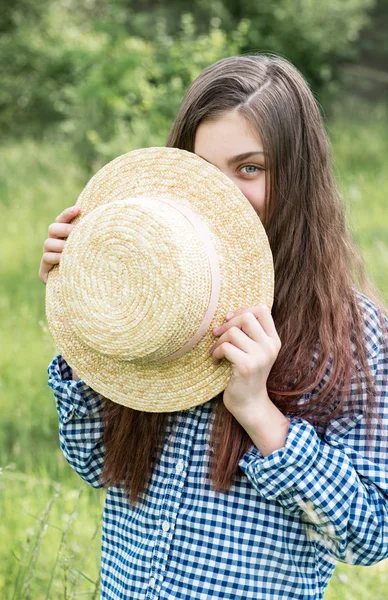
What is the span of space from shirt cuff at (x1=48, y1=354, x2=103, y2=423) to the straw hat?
78 millimetres

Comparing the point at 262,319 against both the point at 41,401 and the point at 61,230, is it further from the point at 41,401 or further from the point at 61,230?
the point at 41,401

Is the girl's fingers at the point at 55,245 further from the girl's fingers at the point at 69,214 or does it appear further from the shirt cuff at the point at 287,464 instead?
the shirt cuff at the point at 287,464

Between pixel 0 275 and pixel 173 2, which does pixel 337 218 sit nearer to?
pixel 0 275

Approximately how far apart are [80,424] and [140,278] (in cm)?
46

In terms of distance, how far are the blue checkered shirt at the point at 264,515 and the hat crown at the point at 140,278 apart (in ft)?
0.87

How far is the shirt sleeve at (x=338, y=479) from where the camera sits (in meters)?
1.66

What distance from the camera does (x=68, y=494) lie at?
10.8 feet

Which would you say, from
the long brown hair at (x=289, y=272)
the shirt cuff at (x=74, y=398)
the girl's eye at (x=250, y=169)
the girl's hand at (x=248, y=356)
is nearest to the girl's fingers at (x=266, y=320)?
the girl's hand at (x=248, y=356)

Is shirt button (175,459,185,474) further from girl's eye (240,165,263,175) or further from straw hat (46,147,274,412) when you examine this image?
girl's eye (240,165,263,175)

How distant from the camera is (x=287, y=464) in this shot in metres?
1.66

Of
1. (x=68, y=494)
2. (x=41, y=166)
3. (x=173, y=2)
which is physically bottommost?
(x=41, y=166)

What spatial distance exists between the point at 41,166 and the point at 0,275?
3.82m

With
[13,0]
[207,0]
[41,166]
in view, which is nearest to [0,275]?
[41,166]

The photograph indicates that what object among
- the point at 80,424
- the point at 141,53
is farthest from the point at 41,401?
the point at 141,53
